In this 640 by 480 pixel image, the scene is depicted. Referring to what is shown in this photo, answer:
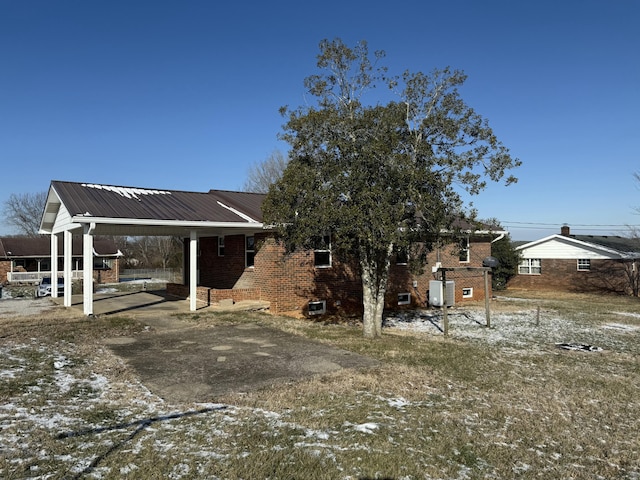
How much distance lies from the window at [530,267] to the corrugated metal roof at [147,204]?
21.3 metres

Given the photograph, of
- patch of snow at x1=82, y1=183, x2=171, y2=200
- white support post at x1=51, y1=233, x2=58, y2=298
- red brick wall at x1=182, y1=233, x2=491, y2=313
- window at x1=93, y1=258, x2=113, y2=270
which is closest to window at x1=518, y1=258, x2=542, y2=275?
red brick wall at x1=182, y1=233, x2=491, y2=313

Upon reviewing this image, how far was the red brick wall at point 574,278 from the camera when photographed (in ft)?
85.9

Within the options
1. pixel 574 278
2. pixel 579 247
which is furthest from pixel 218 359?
pixel 579 247

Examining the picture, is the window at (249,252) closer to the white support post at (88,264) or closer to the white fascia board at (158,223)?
the white fascia board at (158,223)

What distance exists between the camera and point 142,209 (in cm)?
1305

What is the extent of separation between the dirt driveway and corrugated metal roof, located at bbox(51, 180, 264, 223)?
3463 mm

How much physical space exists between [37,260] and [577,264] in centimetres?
3936

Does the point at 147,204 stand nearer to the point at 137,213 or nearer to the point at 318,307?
the point at 137,213

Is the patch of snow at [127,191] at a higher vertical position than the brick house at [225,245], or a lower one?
higher

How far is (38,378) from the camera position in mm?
6637

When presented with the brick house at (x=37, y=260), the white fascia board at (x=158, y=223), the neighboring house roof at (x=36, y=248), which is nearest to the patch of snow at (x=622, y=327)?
the white fascia board at (x=158, y=223)

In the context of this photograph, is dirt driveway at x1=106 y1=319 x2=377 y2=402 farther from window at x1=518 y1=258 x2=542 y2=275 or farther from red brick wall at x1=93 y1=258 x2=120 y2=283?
red brick wall at x1=93 y1=258 x2=120 y2=283

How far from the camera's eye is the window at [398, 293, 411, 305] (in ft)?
60.5

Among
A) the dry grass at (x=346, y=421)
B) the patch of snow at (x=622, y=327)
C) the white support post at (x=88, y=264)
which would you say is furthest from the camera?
the patch of snow at (x=622, y=327)
